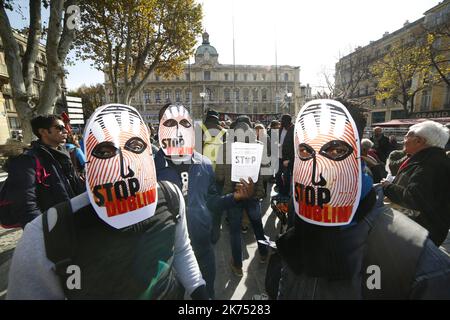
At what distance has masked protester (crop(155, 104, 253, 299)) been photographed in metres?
1.93

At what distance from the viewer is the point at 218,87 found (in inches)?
2712

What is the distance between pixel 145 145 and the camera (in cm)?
109

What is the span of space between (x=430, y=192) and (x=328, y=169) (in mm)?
1724

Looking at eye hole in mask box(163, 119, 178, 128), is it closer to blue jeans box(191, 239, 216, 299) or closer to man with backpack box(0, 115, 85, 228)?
blue jeans box(191, 239, 216, 299)

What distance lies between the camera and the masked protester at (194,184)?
1930 mm

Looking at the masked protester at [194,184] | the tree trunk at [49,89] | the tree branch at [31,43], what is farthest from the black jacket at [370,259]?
the tree branch at [31,43]

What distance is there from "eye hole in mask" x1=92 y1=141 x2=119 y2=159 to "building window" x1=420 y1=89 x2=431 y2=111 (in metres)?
35.8

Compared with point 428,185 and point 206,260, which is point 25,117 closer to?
point 206,260

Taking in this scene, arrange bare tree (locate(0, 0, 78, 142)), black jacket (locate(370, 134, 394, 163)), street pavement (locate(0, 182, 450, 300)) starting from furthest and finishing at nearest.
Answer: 1. black jacket (locate(370, 134, 394, 163))
2. bare tree (locate(0, 0, 78, 142))
3. street pavement (locate(0, 182, 450, 300))

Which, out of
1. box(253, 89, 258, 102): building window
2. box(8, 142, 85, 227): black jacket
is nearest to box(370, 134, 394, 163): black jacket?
box(8, 142, 85, 227): black jacket

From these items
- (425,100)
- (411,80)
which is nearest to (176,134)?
(411,80)

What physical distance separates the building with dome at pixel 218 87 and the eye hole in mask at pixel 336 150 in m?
66.4

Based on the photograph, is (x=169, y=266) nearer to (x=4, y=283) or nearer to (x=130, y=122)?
(x=130, y=122)
